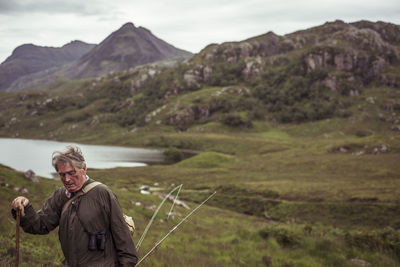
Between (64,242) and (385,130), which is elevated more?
(64,242)

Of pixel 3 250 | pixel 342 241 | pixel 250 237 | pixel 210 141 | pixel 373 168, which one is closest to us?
pixel 3 250

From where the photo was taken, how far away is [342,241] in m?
15.6

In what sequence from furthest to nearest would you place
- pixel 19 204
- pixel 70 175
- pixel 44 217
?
pixel 44 217, pixel 70 175, pixel 19 204

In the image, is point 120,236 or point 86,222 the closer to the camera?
point 86,222

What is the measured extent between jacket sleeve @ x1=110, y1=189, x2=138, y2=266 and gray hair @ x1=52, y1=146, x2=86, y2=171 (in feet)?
2.58

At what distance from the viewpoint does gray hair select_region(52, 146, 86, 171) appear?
5.09 metres

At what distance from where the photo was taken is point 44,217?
5352 mm

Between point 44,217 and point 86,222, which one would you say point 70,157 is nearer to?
point 86,222

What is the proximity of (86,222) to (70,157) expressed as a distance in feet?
3.67

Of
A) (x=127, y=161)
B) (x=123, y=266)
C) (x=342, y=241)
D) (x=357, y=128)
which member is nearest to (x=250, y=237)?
(x=342, y=241)

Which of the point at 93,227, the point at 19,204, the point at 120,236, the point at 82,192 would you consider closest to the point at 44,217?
the point at 19,204

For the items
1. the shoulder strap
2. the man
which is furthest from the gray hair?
the shoulder strap

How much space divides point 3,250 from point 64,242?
592cm

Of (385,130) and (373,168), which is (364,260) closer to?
(373,168)
